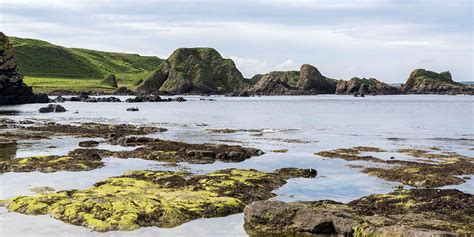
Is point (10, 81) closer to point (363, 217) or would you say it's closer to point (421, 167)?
point (421, 167)

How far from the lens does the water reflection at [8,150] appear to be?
39741 millimetres

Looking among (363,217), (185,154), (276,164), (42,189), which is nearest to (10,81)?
(185,154)

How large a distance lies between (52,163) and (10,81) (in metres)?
111

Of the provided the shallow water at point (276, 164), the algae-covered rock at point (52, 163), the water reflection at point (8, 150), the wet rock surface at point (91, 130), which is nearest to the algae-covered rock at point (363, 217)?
the shallow water at point (276, 164)

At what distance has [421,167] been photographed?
36.2 meters

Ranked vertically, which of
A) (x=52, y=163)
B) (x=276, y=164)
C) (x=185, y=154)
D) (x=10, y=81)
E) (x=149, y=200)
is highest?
(x=10, y=81)

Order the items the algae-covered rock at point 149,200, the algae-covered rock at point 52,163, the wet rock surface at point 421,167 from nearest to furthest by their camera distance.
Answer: the algae-covered rock at point 149,200
the wet rock surface at point 421,167
the algae-covered rock at point 52,163

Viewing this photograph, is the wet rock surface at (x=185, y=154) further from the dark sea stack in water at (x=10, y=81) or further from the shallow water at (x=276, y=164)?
the dark sea stack in water at (x=10, y=81)

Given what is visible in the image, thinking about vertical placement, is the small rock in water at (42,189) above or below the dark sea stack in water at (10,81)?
below

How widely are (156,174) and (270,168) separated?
30.7 feet

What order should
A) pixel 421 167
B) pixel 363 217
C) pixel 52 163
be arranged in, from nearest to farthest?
pixel 363 217, pixel 52 163, pixel 421 167

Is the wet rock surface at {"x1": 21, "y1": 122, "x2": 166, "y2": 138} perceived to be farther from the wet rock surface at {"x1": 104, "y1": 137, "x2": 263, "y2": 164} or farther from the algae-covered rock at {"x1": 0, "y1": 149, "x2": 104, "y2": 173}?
the algae-covered rock at {"x1": 0, "y1": 149, "x2": 104, "y2": 173}

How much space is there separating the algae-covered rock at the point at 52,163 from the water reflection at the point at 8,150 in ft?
8.81

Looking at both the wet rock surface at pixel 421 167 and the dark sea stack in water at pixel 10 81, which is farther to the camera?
the dark sea stack in water at pixel 10 81
